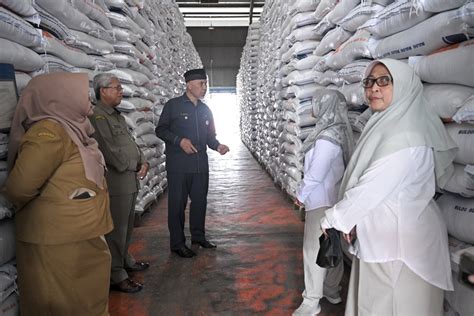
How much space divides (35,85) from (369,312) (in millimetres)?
1672

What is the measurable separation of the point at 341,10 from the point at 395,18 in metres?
0.93

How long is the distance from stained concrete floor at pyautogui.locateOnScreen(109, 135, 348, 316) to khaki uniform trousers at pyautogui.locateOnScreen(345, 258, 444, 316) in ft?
2.91

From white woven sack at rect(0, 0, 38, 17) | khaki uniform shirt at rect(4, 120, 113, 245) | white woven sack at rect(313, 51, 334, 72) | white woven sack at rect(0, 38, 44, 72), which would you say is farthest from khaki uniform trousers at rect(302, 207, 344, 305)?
white woven sack at rect(0, 0, 38, 17)

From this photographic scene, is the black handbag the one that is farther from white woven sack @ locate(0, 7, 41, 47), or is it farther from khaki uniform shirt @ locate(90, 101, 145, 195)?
white woven sack @ locate(0, 7, 41, 47)

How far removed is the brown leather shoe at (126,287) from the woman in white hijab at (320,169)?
112cm

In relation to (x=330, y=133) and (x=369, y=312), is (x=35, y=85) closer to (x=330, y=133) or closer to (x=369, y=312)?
(x=330, y=133)

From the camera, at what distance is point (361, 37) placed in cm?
248

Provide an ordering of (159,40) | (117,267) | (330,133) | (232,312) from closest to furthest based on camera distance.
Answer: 1. (330,133)
2. (232,312)
3. (117,267)
4. (159,40)

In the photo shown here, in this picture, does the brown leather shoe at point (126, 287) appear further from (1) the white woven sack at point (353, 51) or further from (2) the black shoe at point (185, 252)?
(1) the white woven sack at point (353, 51)

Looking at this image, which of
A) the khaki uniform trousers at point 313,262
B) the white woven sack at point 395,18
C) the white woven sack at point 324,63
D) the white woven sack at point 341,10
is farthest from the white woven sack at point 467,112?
the white woven sack at point 324,63

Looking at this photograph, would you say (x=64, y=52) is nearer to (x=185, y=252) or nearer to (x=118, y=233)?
(x=118, y=233)

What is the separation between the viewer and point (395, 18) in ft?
6.59

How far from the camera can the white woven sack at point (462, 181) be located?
1455mm

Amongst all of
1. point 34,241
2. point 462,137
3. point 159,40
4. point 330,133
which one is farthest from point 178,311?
point 159,40
